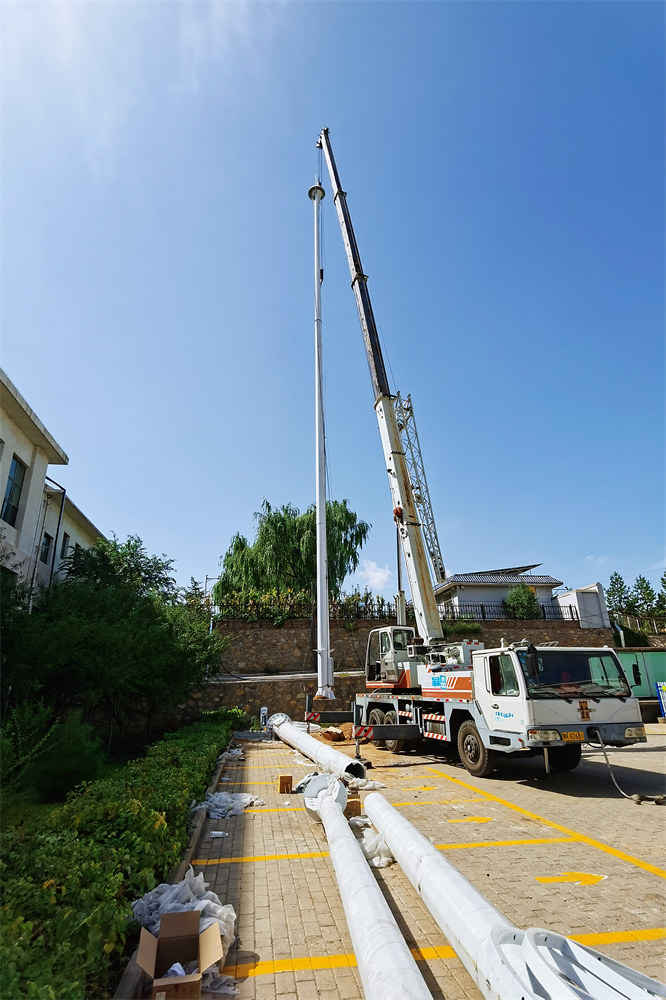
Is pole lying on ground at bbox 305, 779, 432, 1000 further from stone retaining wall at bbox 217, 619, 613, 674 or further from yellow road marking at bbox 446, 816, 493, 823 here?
stone retaining wall at bbox 217, 619, 613, 674

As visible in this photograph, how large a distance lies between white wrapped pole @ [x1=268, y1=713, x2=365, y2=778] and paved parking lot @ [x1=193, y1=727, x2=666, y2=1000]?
65 cm

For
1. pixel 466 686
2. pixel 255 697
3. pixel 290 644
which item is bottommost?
pixel 255 697

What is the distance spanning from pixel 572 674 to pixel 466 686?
1928mm

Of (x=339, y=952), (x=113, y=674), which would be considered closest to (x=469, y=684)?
(x=339, y=952)

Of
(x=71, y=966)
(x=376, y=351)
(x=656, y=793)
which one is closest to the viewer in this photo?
(x=71, y=966)

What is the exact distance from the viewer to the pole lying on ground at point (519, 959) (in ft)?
8.55

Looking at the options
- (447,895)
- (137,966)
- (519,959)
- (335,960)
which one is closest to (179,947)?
(137,966)

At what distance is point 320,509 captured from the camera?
63.0 ft

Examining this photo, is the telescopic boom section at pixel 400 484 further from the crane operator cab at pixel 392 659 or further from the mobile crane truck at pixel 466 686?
the crane operator cab at pixel 392 659

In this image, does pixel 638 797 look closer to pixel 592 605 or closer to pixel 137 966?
pixel 137 966

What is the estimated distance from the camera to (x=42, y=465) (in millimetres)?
16562

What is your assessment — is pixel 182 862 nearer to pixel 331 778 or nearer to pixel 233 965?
pixel 233 965

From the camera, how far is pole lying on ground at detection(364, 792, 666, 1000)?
2.61m

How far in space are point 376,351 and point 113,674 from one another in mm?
10009
